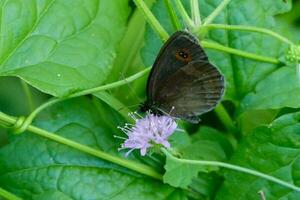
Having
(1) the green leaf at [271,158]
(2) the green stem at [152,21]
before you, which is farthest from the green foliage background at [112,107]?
(2) the green stem at [152,21]

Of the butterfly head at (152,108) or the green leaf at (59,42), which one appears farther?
the butterfly head at (152,108)

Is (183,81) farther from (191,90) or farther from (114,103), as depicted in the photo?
(114,103)

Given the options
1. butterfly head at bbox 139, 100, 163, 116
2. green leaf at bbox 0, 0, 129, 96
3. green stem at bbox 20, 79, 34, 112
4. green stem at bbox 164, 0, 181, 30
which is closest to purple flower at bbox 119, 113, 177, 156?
butterfly head at bbox 139, 100, 163, 116

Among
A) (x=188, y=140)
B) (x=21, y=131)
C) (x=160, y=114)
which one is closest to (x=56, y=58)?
(x=21, y=131)

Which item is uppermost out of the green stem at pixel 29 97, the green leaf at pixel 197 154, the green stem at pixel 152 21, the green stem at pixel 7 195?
the green stem at pixel 29 97

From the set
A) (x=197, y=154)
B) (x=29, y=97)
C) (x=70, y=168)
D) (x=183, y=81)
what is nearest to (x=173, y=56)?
(x=183, y=81)

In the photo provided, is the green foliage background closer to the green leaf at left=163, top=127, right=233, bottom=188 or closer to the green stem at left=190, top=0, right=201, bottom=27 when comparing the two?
the green leaf at left=163, top=127, right=233, bottom=188

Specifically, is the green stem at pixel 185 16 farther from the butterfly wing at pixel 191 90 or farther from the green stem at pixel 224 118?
the green stem at pixel 224 118
